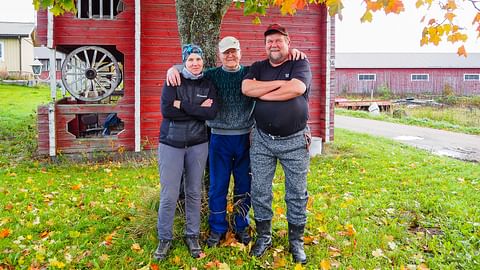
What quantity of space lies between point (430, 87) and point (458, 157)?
31.6 metres

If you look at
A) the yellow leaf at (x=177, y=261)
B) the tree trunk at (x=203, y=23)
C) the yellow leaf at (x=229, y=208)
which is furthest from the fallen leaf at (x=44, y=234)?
the tree trunk at (x=203, y=23)

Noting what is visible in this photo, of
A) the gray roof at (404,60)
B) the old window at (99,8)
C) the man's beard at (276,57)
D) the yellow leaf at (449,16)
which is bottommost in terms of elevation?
the man's beard at (276,57)

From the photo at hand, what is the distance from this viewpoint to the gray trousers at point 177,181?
368cm

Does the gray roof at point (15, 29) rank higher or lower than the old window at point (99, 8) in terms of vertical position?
higher

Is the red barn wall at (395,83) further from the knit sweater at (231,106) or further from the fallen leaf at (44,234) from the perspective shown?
the fallen leaf at (44,234)

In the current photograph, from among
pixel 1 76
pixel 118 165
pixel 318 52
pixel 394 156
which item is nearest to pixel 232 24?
pixel 318 52

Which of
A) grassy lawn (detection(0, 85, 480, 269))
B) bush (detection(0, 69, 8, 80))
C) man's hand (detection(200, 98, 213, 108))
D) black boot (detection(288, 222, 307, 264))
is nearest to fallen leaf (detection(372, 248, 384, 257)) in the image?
grassy lawn (detection(0, 85, 480, 269))

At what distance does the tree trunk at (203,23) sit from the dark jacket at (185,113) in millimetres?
695

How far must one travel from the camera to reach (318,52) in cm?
951

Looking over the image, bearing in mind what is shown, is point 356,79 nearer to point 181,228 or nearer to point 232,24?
point 232,24

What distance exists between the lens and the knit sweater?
151 inches

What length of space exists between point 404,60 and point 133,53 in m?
37.7

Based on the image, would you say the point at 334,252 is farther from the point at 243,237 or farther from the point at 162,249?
the point at 162,249

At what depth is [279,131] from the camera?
3.61 meters
